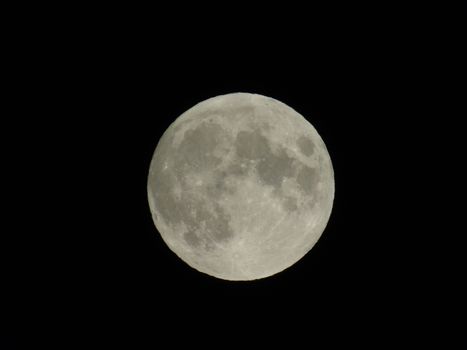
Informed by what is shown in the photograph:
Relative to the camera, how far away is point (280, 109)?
5.58 metres

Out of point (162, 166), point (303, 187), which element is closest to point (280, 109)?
point (303, 187)

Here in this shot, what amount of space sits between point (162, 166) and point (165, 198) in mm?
320

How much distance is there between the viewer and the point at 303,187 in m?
5.28

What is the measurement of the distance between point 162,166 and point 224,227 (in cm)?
89

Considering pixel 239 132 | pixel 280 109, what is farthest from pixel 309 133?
pixel 239 132

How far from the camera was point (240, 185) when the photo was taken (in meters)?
5.02

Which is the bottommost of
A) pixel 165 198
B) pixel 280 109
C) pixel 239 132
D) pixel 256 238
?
pixel 256 238

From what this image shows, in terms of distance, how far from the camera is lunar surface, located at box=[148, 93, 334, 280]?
5.05 meters

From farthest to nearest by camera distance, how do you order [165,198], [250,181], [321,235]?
[321,235], [165,198], [250,181]

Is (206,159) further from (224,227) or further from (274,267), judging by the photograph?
(274,267)

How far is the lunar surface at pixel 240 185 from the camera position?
5055 mm

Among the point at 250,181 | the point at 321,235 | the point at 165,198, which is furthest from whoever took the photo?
the point at 321,235

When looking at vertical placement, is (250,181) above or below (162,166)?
below

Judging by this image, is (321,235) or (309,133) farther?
(321,235)
